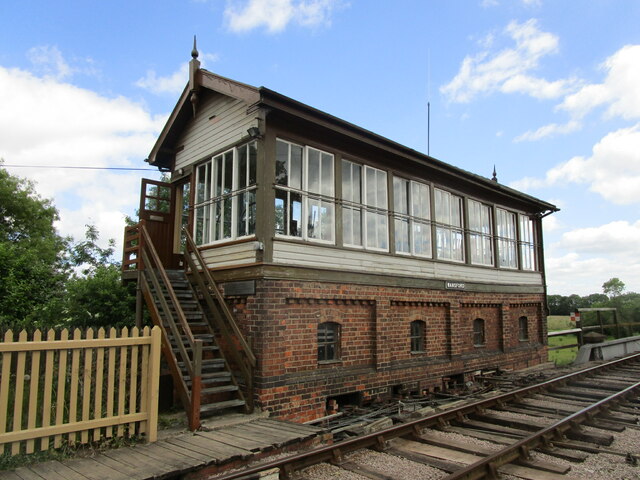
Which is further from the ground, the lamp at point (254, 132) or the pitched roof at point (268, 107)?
the pitched roof at point (268, 107)

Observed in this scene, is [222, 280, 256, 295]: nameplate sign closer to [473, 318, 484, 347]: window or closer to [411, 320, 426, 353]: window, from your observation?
[411, 320, 426, 353]: window

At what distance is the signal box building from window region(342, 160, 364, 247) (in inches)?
1.1

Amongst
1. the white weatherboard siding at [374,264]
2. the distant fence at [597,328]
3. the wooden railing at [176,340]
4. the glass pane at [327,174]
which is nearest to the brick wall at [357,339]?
the white weatherboard siding at [374,264]

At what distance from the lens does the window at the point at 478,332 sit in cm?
1367

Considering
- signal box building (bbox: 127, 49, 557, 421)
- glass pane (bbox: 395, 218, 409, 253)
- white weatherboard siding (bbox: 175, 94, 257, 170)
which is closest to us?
signal box building (bbox: 127, 49, 557, 421)

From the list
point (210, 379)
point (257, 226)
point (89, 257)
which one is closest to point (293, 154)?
point (257, 226)

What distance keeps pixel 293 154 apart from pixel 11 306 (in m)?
8.26

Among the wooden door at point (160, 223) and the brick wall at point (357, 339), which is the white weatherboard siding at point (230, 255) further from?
the wooden door at point (160, 223)

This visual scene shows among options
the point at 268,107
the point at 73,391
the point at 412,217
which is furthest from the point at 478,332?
the point at 73,391

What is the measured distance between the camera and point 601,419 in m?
8.05

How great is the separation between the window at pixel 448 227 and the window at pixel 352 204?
323 cm

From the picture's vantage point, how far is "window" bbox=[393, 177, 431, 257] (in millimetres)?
11477

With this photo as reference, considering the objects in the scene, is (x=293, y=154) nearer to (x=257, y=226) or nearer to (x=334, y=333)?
(x=257, y=226)

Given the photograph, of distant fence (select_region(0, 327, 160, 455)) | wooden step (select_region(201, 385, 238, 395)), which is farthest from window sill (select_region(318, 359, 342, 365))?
distant fence (select_region(0, 327, 160, 455))
